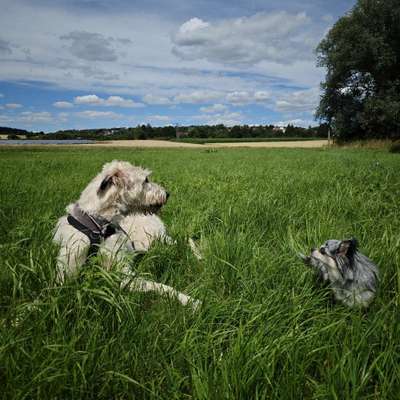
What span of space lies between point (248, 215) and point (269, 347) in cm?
340

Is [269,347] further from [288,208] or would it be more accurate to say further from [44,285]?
[288,208]

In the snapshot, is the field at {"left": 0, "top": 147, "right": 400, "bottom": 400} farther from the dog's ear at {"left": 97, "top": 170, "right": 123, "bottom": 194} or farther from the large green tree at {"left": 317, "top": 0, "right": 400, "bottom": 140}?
the large green tree at {"left": 317, "top": 0, "right": 400, "bottom": 140}

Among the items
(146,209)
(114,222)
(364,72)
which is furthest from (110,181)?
(364,72)

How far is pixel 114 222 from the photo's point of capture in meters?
4.13

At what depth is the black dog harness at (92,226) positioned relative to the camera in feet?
12.0

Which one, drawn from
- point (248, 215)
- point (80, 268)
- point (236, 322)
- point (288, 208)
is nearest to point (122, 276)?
point (80, 268)

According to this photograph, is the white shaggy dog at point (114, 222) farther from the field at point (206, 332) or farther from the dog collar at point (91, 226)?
the field at point (206, 332)

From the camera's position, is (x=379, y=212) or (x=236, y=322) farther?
(x=379, y=212)

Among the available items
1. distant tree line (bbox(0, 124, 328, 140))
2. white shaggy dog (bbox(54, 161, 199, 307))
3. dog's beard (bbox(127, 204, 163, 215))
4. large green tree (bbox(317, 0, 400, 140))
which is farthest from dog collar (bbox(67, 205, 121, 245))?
distant tree line (bbox(0, 124, 328, 140))

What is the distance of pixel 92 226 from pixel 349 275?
104 inches

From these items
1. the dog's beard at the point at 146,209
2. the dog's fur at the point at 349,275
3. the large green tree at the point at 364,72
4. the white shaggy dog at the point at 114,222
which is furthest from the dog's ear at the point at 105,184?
the large green tree at the point at 364,72

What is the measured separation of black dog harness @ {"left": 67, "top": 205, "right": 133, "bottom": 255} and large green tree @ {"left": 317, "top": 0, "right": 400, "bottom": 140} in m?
42.6

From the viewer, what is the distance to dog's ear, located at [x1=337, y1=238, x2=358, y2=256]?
2.65m

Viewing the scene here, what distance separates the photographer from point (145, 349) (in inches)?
85.4
